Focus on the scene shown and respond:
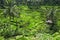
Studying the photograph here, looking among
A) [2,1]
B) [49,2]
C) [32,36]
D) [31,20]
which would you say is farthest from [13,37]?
[49,2]

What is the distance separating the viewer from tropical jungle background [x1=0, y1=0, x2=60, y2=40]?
14224 mm

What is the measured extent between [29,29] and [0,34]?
2.62 meters

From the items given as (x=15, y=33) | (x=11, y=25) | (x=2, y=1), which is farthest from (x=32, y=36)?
(x=2, y=1)

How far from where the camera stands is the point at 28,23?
16.6 meters

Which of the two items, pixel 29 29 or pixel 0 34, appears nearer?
pixel 0 34

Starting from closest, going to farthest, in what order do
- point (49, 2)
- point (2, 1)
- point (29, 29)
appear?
point (29, 29) < point (2, 1) < point (49, 2)

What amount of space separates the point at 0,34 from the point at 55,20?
557cm

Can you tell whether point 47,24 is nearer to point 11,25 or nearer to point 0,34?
point 11,25

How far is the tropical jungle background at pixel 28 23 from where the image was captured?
46.7 feet

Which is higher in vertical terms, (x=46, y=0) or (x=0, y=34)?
(x=46, y=0)

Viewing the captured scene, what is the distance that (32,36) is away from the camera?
14.2 metres

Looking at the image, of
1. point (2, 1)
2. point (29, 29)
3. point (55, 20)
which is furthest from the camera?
point (2, 1)

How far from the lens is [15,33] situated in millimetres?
14461

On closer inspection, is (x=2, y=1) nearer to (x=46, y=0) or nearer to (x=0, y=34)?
(x=46, y=0)
